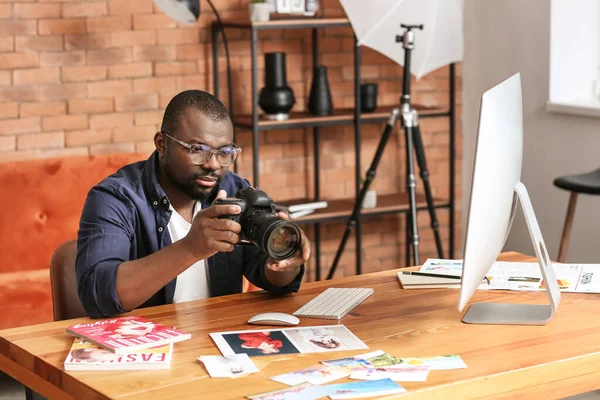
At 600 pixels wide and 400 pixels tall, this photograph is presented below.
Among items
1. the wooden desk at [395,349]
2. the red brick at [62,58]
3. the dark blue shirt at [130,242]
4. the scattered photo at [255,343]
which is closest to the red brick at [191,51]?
the red brick at [62,58]

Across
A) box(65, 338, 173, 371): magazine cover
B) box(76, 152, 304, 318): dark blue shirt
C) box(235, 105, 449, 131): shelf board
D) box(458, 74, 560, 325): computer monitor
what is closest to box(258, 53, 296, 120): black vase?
box(235, 105, 449, 131): shelf board

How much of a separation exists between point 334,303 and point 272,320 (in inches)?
8.4

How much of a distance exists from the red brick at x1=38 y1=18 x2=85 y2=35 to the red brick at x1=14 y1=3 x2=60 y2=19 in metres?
0.02

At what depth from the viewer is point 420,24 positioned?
14.0 ft

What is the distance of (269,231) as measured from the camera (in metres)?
1.96

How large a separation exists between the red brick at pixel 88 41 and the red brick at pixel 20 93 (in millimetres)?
237

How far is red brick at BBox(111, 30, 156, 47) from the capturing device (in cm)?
430

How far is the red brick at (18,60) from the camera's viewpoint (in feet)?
13.4

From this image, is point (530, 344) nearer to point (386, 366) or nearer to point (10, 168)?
point (386, 366)

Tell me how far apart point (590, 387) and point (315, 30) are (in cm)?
312

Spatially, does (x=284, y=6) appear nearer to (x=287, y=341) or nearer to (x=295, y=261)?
(x=295, y=261)

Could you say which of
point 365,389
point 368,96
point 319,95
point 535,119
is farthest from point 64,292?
point 535,119

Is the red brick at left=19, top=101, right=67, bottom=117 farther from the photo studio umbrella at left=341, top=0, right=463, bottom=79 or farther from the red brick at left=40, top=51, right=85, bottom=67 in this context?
the photo studio umbrella at left=341, top=0, right=463, bottom=79

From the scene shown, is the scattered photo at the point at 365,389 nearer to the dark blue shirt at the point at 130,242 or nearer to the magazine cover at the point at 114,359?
the magazine cover at the point at 114,359
